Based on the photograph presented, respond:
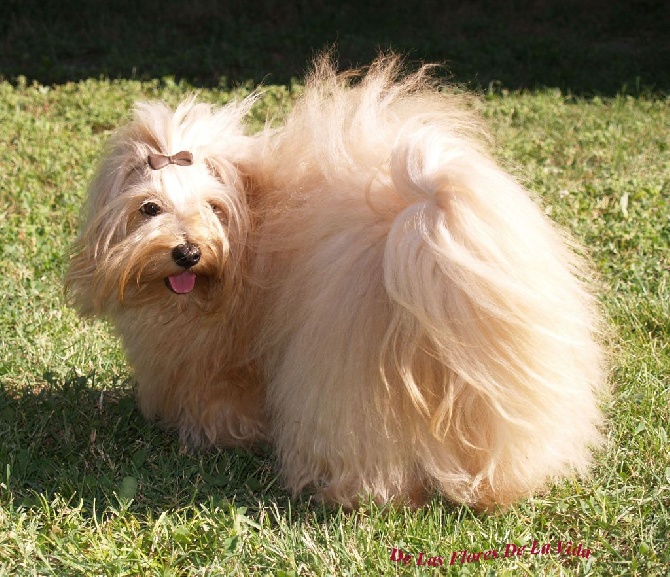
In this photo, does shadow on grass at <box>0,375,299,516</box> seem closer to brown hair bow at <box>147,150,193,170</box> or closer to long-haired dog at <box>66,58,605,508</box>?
long-haired dog at <box>66,58,605,508</box>

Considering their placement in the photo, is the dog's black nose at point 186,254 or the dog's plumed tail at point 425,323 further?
the dog's black nose at point 186,254

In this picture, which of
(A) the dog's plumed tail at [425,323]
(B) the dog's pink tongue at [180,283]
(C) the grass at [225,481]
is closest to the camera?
(A) the dog's plumed tail at [425,323]

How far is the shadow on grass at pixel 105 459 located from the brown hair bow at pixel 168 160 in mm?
1003

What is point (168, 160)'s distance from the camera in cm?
264

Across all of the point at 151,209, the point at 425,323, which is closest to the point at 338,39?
the point at 151,209

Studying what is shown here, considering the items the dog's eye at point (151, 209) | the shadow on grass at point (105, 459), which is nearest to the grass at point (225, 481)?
the shadow on grass at point (105, 459)

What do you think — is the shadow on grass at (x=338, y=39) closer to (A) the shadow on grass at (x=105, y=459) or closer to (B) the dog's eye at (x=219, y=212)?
(A) the shadow on grass at (x=105, y=459)

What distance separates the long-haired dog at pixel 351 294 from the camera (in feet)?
7.27

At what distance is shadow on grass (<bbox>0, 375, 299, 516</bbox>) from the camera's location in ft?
9.26

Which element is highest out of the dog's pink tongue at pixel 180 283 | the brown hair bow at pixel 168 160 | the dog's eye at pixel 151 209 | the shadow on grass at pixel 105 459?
the brown hair bow at pixel 168 160

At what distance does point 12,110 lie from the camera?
7246 millimetres

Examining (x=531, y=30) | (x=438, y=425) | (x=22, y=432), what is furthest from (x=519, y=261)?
(x=531, y=30)

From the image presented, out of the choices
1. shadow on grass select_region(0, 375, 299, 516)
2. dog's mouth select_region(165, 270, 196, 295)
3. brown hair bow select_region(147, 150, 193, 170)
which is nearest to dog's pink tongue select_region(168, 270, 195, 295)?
dog's mouth select_region(165, 270, 196, 295)

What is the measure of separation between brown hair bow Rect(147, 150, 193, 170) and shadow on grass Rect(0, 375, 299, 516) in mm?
1003
